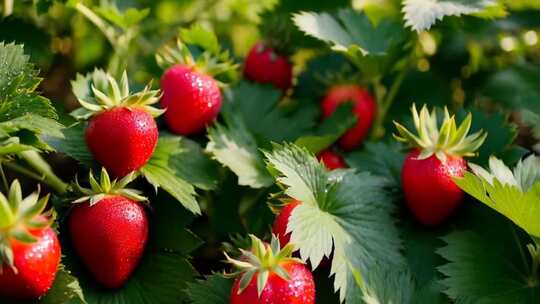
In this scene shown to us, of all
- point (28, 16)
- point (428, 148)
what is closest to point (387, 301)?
point (428, 148)

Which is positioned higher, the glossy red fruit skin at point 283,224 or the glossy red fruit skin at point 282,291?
the glossy red fruit skin at point 283,224

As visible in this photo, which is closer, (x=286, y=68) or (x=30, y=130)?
(x=30, y=130)

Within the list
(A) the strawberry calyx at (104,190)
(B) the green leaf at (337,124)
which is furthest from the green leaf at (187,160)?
(B) the green leaf at (337,124)

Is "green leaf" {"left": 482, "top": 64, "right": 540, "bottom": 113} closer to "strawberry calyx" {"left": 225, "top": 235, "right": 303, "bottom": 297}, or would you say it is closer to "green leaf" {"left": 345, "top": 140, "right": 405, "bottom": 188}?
"green leaf" {"left": 345, "top": 140, "right": 405, "bottom": 188}

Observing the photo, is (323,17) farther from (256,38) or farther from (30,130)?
(30,130)

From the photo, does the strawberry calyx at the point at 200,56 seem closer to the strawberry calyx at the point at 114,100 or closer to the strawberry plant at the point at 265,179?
the strawberry plant at the point at 265,179

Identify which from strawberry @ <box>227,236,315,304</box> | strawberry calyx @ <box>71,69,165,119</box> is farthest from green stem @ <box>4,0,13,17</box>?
strawberry @ <box>227,236,315,304</box>
